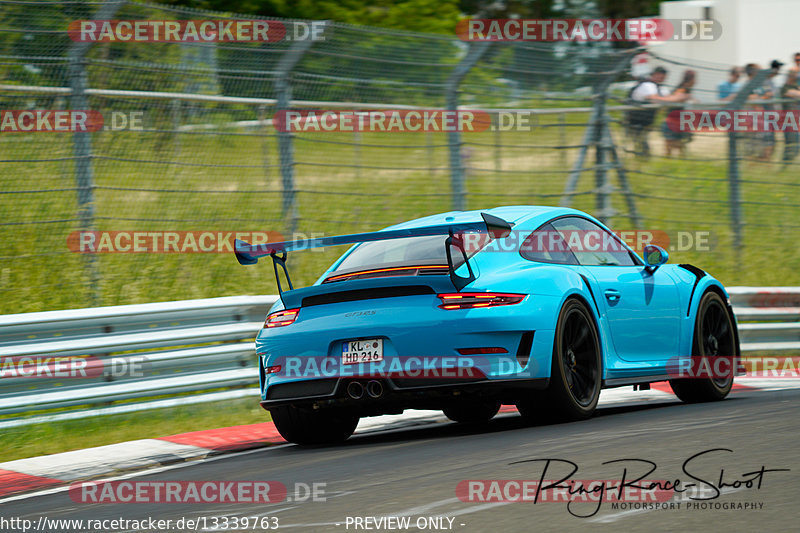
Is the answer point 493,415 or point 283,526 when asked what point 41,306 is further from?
point 283,526

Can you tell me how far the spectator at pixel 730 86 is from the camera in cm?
1421

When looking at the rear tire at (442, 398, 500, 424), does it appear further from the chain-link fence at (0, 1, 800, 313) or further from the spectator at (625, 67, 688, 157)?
the spectator at (625, 67, 688, 157)

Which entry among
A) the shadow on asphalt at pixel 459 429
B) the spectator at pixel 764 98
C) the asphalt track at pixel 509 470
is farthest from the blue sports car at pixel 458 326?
the spectator at pixel 764 98

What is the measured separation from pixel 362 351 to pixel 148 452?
5.75 ft

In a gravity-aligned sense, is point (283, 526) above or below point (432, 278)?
below

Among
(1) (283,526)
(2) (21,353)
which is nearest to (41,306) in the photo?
(2) (21,353)

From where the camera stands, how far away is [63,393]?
28.6ft

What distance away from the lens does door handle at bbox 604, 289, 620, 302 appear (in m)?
8.04

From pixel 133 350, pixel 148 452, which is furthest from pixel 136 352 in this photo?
pixel 148 452

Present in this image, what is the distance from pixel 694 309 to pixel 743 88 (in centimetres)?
588

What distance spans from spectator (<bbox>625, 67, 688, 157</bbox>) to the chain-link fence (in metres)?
0.19

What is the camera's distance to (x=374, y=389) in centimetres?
704

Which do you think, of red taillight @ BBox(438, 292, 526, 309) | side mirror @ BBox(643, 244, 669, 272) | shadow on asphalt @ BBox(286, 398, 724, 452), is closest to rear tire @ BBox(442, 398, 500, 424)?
shadow on asphalt @ BBox(286, 398, 724, 452)

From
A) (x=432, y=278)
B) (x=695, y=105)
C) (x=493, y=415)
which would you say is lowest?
(x=493, y=415)
